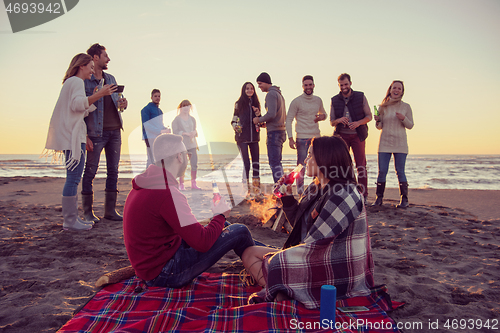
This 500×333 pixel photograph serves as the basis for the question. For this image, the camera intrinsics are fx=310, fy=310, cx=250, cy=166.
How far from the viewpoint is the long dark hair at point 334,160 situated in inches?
91.0

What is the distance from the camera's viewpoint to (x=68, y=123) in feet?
13.3

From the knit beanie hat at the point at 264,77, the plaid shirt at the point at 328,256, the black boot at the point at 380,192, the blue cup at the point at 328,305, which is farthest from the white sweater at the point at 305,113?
the blue cup at the point at 328,305

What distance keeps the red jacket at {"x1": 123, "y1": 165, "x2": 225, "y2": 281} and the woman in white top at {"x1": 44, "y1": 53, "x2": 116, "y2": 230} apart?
2.21 meters

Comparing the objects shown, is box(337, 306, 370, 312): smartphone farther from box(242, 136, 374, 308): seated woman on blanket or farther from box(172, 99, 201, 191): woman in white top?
box(172, 99, 201, 191): woman in white top

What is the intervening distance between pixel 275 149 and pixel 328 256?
13.5ft

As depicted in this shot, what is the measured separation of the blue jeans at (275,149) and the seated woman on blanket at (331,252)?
3.72 metres

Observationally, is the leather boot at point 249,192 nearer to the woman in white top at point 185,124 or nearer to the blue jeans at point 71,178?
the woman in white top at point 185,124

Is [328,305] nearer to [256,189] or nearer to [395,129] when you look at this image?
[395,129]

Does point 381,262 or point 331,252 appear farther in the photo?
point 381,262

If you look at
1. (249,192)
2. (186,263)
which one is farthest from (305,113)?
(186,263)

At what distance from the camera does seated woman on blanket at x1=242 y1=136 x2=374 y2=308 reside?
216cm

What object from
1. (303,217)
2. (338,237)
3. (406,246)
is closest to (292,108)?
(406,246)

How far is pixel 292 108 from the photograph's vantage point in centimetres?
598

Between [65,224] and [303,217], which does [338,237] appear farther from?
[65,224]
